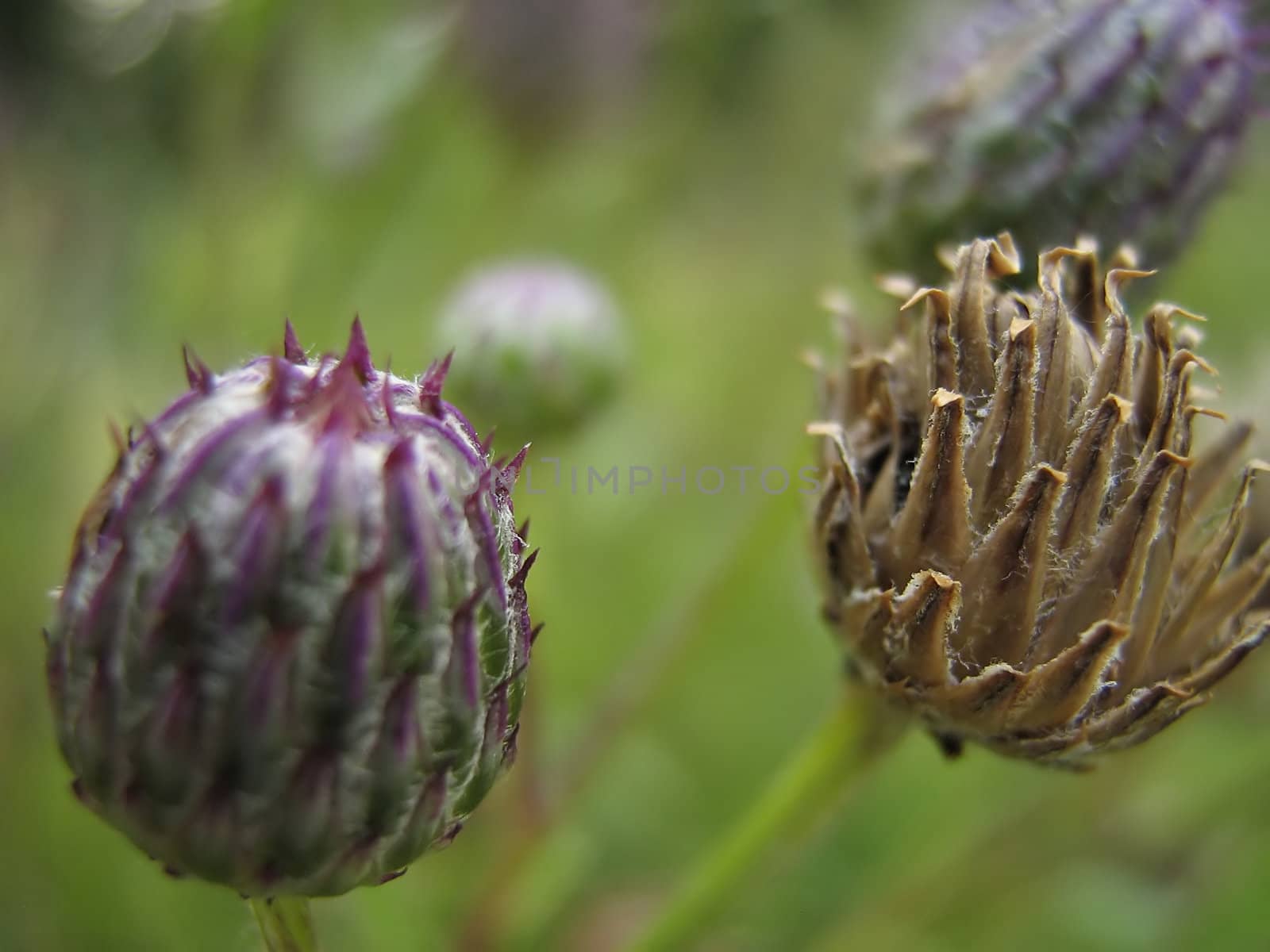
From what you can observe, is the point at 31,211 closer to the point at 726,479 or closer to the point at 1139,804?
the point at 726,479

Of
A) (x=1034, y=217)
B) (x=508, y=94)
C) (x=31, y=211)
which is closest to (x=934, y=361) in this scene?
(x=1034, y=217)

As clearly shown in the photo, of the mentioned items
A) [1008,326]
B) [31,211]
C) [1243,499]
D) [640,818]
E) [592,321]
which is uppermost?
[31,211]

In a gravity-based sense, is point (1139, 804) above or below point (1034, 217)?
below

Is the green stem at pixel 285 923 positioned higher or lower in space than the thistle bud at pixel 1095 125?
lower

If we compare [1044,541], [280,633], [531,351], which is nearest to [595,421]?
[531,351]

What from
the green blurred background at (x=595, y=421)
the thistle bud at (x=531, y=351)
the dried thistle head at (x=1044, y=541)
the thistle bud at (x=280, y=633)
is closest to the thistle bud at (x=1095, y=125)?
the green blurred background at (x=595, y=421)

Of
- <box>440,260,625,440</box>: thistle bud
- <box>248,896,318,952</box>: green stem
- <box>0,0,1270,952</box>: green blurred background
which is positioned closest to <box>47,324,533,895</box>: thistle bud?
<box>248,896,318,952</box>: green stem

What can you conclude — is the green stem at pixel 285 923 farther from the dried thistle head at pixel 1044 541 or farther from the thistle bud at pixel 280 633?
the dried thistle head at pixel 1044 541
